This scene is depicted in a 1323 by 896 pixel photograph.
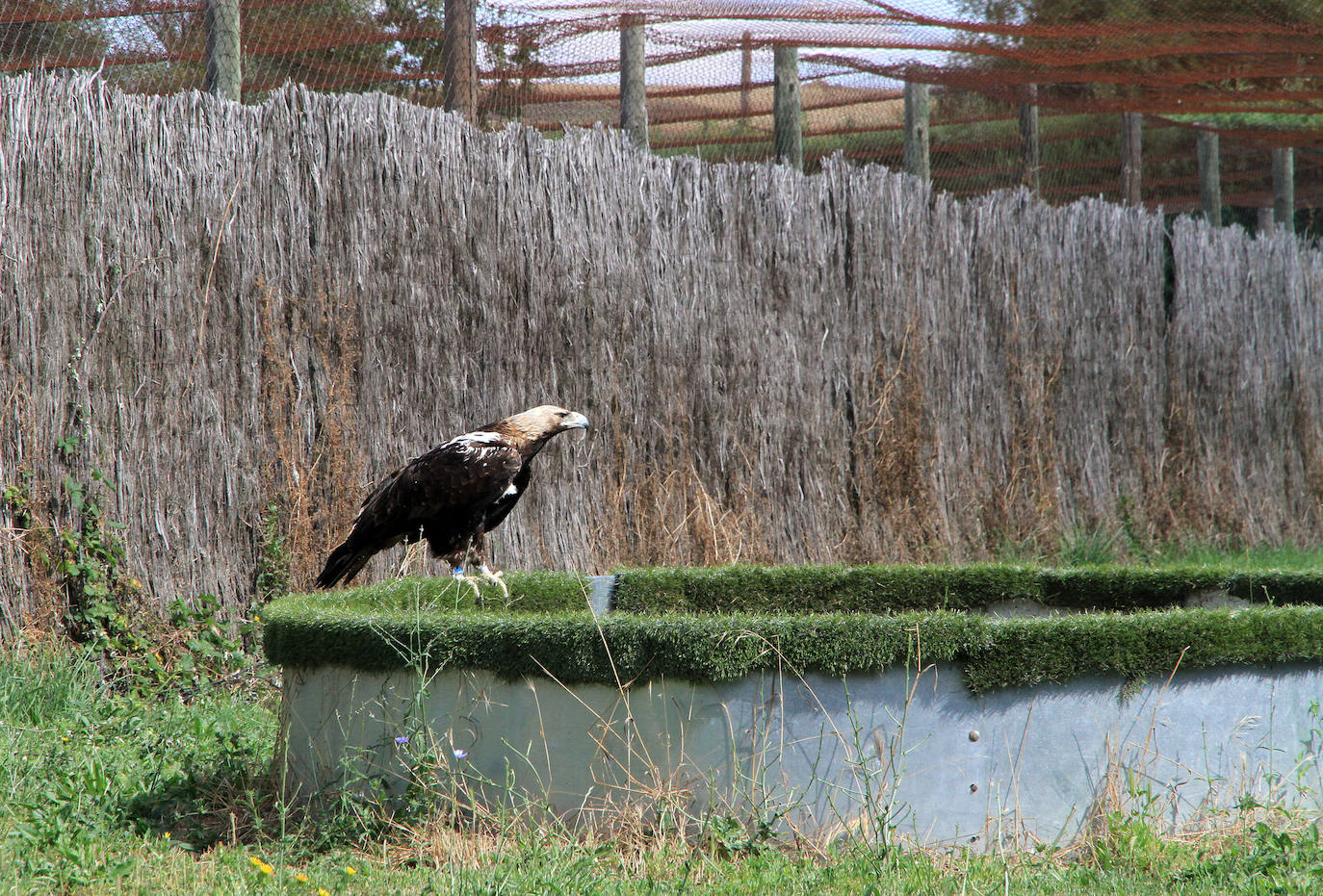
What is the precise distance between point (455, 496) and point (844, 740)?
7.08ft

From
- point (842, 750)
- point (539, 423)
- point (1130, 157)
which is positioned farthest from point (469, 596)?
point (1130, 157)

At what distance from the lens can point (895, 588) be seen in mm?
4844

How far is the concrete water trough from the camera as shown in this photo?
3.20 meters

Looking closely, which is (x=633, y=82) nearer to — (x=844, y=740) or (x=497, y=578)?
(x=497, y=578)

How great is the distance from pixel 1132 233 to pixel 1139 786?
690 centimetres

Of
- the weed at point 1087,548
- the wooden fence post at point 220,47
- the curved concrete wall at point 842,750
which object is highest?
the wooden fence post at point 220,47

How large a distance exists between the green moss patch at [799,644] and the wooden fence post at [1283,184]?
1173 cm

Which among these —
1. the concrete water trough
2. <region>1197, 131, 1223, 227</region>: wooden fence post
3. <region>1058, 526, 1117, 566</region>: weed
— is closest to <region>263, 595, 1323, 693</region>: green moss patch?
the concrete water trough

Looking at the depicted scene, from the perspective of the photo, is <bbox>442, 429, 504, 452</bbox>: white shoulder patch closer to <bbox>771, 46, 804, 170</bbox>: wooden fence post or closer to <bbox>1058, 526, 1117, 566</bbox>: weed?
<bbox>1058, 526, 1117, 566</bbox>: weed

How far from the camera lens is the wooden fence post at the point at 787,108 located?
29.8 ft

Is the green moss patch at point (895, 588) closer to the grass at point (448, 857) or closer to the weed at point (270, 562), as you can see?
the grass at point (448, 857)

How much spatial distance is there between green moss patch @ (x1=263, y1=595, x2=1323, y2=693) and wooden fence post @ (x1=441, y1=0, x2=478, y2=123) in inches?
155

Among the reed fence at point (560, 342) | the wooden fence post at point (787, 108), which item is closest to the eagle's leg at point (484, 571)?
the reed fence at point (560, 342)

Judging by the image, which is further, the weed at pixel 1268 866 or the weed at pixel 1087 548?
the weed at pixel 1087 548
